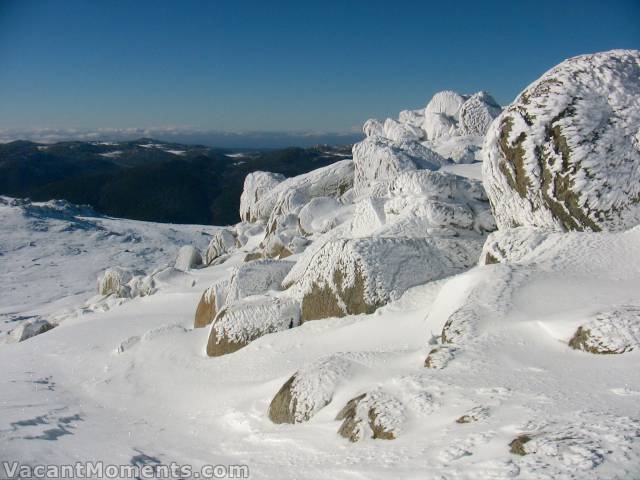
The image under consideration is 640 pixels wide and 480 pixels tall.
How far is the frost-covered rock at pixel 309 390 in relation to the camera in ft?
27.5

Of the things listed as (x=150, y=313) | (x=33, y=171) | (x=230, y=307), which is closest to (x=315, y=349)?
(x=230, y=307)

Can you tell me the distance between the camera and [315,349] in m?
11.6

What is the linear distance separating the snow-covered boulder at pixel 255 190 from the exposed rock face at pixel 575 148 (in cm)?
2248

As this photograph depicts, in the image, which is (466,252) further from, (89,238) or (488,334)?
(89,238)

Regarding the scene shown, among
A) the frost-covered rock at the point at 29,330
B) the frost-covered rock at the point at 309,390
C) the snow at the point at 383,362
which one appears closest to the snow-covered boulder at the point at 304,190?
the snow at the point at 383,362

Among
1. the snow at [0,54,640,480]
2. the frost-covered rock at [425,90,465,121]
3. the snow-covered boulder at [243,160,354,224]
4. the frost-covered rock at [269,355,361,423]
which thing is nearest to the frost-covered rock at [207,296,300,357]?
the snow at [0,54,640,480]

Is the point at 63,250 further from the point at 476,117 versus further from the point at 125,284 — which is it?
the point at 476,117

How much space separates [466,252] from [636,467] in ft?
32.3

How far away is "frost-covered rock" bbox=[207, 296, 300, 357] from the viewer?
1353cm

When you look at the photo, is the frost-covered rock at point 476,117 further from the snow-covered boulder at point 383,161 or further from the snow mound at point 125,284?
the snow mound at point 125,284

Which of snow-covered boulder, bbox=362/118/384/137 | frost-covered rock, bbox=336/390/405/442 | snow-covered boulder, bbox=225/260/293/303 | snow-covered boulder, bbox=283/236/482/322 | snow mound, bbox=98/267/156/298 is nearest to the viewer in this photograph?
frost-covered rock, bbox=336/390/405/442

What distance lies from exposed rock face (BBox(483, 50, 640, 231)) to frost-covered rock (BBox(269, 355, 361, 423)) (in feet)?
21.6

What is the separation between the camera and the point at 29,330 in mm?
21906

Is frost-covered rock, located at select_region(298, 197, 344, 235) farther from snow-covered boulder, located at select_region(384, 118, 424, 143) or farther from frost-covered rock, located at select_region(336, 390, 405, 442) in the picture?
snow-covered boulder, located at select_region(384, 118, 424, 143)
